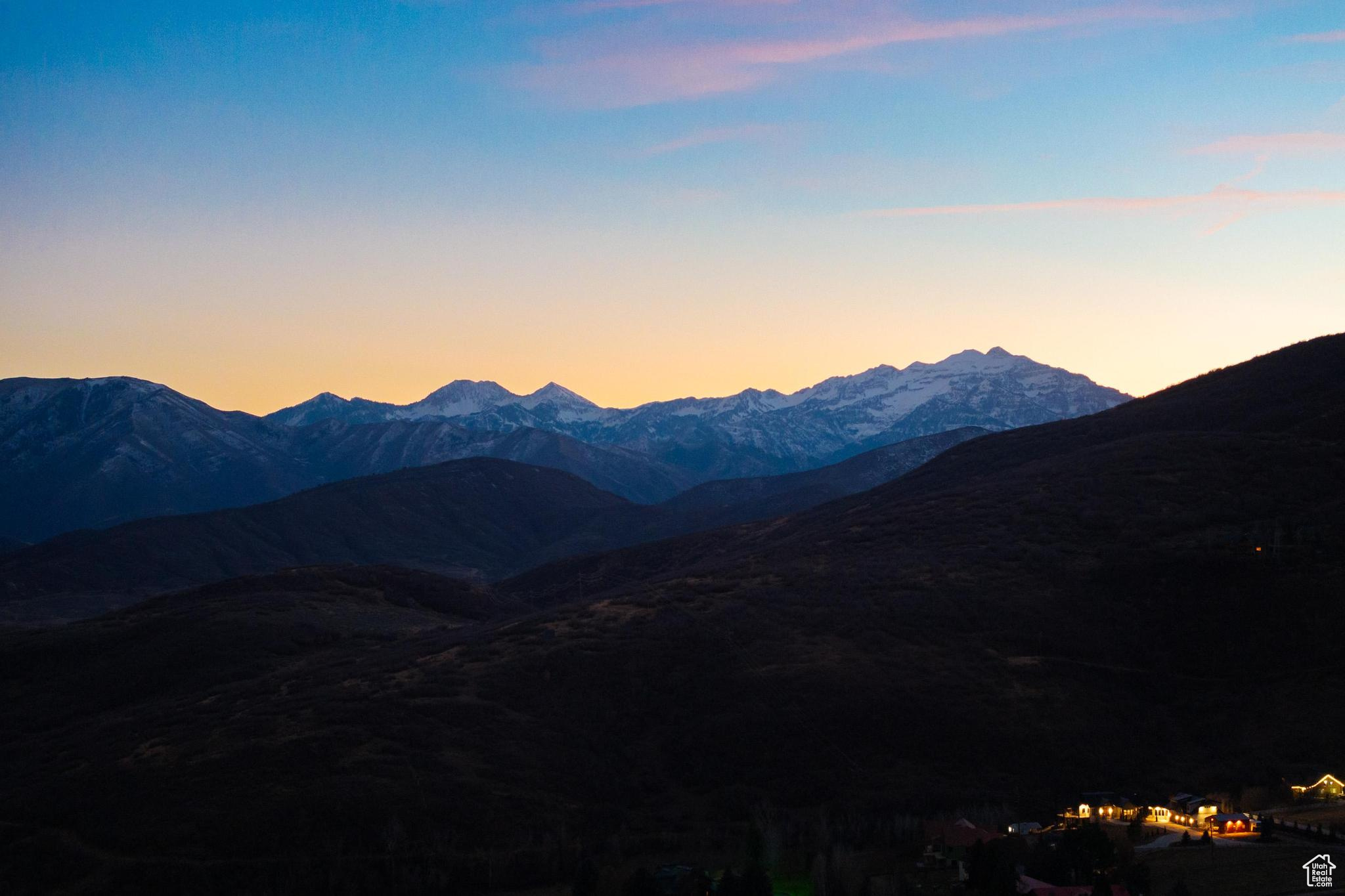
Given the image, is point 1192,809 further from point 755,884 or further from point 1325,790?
point 755,884

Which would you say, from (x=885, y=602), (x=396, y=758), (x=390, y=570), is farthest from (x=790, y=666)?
(x=390, y=570)

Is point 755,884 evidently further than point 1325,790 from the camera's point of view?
No

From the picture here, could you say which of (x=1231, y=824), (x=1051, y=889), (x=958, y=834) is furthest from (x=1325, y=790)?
(x=1051, y=889)

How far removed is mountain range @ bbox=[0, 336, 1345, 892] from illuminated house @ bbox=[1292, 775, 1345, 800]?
8.59 feet

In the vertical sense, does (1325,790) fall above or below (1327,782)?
below

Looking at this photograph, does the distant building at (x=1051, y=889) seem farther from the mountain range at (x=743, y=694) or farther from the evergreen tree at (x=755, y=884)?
the mountain range at (x=743, y=694)

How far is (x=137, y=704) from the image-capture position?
76188 millimetres

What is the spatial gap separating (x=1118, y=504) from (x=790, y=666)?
1268 inches

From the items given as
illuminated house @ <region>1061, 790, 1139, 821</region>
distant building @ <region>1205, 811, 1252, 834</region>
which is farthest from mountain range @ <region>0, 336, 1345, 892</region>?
distant building @ <region>1205, 811, 1252, 834</region>

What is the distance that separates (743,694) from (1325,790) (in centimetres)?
2702

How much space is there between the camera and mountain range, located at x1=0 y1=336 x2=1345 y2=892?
163 feet

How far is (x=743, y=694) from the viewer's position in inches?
2488

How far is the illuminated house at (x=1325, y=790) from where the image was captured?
48.9 meters

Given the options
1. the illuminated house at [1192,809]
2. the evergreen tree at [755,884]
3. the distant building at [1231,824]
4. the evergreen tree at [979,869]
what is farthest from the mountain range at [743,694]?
the evergreen tree at [755,884]
